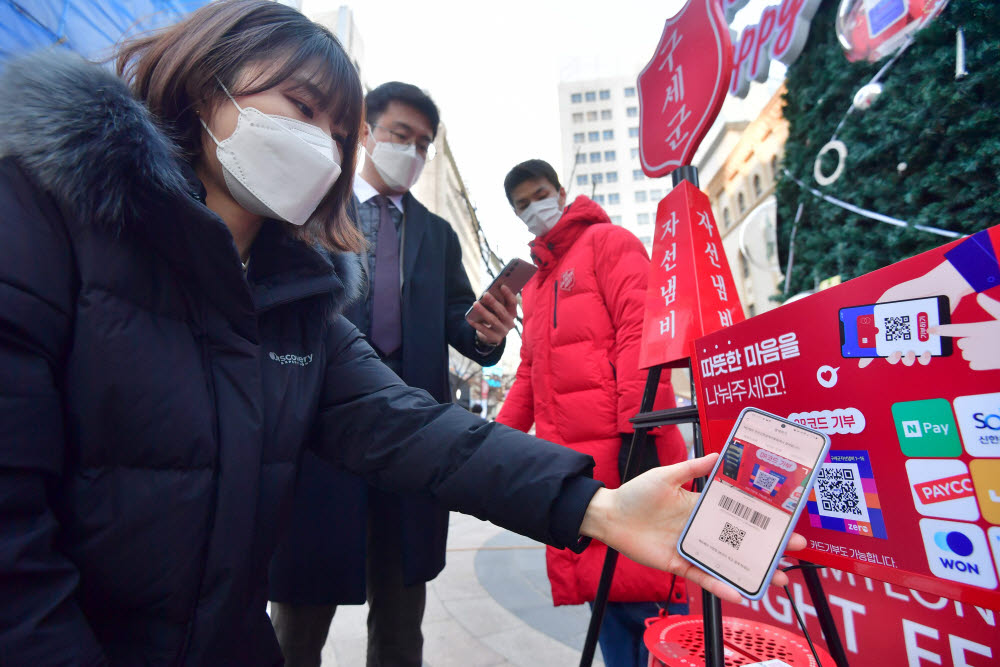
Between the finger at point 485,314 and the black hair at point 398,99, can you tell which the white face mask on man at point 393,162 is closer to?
the black hair at point 398,99

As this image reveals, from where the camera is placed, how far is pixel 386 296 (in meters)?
1.79

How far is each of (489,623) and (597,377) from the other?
82.0 inches

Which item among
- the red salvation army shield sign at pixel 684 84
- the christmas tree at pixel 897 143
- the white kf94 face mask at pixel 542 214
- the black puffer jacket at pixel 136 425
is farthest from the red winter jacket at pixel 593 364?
the christmas tree at pixel 897 143

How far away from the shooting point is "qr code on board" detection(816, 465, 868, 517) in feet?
2.96

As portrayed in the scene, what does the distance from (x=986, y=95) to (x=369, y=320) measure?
4.29 m

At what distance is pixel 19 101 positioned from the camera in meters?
0.84

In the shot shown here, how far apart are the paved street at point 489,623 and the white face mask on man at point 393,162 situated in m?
2.41

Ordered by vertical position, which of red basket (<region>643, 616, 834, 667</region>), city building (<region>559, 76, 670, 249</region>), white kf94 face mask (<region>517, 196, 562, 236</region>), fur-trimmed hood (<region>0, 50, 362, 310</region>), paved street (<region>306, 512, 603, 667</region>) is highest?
city building (<region>559, 76, 670, 249</region>)

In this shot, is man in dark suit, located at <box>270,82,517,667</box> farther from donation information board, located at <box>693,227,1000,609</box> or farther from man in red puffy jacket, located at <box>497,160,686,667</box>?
donation information board, located at <box>693,227,1000,609</box>

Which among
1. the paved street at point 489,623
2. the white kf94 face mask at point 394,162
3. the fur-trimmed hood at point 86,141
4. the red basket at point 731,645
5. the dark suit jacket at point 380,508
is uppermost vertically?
the white kf94 face mask at point 394,162

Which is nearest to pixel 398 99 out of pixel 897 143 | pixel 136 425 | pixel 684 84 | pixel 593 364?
pixel 684 84

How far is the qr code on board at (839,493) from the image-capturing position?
901 mm

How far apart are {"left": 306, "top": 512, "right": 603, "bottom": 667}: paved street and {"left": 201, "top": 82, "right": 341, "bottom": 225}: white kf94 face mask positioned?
2.39 m

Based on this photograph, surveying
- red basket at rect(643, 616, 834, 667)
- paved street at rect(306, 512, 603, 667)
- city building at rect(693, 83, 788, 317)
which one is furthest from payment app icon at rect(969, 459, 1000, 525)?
city building at rect(693, 83, 788, 317)
